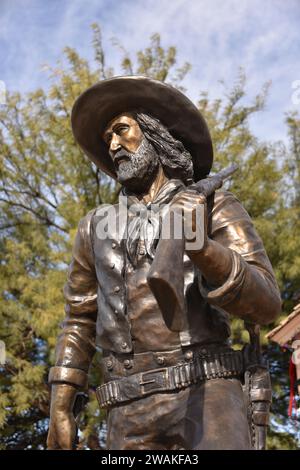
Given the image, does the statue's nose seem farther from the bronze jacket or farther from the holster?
the holster

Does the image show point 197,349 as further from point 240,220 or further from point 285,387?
point 285,387

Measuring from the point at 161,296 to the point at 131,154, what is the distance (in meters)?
1.21

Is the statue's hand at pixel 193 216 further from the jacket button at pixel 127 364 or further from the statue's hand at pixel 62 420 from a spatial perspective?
the statue's hand at pixel 62 420

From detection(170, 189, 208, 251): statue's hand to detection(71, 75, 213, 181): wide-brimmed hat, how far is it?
31.5 inches

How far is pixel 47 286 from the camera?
1127cm

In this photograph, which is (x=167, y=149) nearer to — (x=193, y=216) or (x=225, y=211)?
(x=225, y=211)

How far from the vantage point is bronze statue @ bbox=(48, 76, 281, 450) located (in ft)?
9.42

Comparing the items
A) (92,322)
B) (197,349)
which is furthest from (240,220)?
(92,322)

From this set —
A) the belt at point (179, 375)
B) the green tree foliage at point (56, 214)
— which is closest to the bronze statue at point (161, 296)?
the belt at point (179, 375)

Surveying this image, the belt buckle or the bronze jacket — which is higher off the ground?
the bronze jacket

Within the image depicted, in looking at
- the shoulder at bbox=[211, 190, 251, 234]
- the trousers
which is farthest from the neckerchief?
the trousers

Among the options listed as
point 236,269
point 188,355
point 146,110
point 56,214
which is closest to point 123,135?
point 146,110

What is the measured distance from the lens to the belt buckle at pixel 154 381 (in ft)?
9.95
